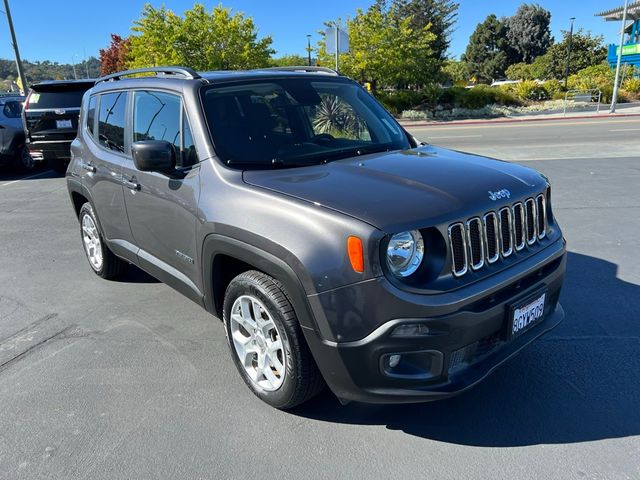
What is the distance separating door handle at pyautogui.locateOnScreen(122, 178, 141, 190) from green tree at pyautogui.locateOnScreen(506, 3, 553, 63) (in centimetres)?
7895

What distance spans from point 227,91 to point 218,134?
431mm

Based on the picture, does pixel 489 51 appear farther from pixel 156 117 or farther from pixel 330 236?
pixel 330 236

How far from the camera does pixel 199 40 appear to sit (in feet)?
A: 88.7

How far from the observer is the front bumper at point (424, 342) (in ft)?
7.64

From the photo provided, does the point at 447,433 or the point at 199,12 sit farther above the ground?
the point at 199,12

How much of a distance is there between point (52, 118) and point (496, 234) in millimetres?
10433

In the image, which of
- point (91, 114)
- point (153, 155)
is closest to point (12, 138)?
point (91, 114)

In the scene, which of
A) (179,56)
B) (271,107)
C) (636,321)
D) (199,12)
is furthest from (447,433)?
(199,12)

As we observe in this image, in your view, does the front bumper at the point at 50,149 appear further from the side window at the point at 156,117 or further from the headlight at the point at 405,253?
the headlight at the point at 405,253

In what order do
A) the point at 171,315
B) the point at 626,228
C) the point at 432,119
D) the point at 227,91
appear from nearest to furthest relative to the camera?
the point at 227,91, the point at 171,315, the point at 626,228, the point at 432,119

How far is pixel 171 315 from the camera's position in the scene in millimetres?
4316

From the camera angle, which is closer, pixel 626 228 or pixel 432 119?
pixel 626 228

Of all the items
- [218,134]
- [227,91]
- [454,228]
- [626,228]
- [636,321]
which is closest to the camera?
[454,228]

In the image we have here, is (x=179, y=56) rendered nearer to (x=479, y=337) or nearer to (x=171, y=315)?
(x=171, y=315)
